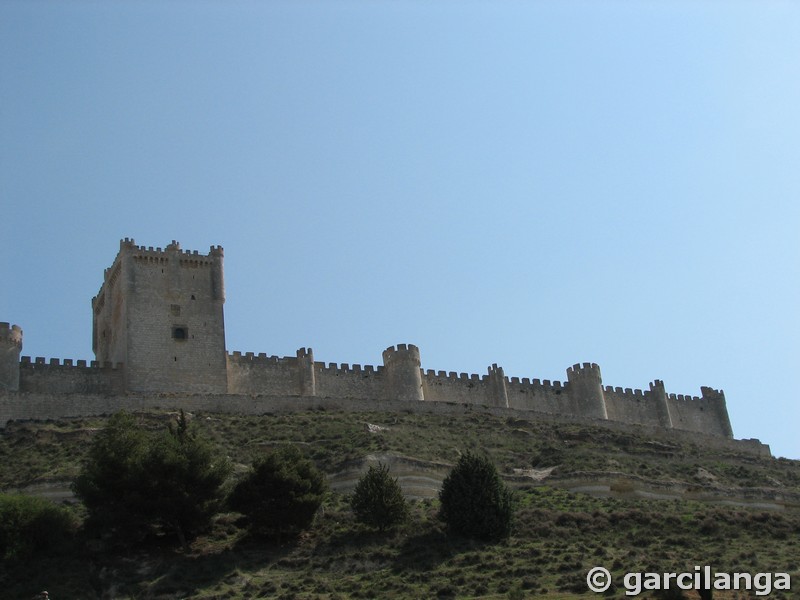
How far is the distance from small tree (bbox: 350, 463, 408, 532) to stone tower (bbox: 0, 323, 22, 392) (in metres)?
18.3

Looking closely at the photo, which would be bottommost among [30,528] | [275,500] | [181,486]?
[30,528]

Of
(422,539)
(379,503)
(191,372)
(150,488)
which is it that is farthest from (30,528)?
(191,372)

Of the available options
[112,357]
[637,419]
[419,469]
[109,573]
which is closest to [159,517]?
[109,573]

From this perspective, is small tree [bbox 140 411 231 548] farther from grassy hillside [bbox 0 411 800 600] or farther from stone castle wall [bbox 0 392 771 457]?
stone castle wall [bbox 0 392 771 457]

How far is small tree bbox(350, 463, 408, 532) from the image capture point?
98.5 feet

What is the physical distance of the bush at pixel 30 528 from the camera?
1094 inches

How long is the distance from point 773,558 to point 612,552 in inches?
157

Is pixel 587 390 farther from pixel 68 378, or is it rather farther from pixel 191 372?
pixel 68 378

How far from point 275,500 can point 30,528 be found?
6152mm

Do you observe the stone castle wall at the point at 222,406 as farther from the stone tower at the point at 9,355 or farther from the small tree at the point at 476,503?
the small tree at the point at 476,503

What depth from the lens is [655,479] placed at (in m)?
38.0

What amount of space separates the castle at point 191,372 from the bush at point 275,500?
14257mm

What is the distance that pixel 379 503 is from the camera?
30047mm

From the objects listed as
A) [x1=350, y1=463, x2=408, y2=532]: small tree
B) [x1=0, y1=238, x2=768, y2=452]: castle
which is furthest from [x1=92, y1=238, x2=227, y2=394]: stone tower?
[x1=350, y1=463, x2=408, y2=532]: small tree
